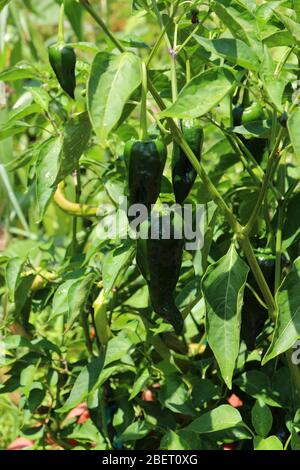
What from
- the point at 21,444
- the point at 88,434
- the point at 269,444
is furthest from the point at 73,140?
the point at 21,444

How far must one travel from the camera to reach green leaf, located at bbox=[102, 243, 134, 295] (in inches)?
41.9

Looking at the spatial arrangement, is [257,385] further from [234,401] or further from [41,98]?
[41,98]

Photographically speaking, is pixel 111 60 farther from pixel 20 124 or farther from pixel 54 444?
pixel 54 444

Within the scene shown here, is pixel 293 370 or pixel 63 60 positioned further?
pixel 293 370

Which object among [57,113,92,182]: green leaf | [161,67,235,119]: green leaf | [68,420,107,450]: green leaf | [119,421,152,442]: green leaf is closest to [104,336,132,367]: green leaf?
[119,421,152,442]: green leaf

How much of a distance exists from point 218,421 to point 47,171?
427 mm

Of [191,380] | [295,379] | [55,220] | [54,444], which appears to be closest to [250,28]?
[295,379]

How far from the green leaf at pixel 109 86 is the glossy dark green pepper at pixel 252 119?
1.10 feet

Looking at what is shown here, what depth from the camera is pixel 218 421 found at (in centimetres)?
116

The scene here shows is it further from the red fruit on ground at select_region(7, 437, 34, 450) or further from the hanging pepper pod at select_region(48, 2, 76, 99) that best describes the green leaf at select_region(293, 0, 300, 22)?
the red fruit on ground at select_region(7, 437, 34, 450)

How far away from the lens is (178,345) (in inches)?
57.3

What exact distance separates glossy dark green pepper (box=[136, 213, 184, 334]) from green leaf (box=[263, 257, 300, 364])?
134 mm

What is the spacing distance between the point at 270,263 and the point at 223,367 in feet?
0.75

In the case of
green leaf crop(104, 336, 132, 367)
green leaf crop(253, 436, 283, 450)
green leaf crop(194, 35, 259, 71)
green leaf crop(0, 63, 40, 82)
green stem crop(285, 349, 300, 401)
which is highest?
green leaf crop(194, 35, 259, 71)
